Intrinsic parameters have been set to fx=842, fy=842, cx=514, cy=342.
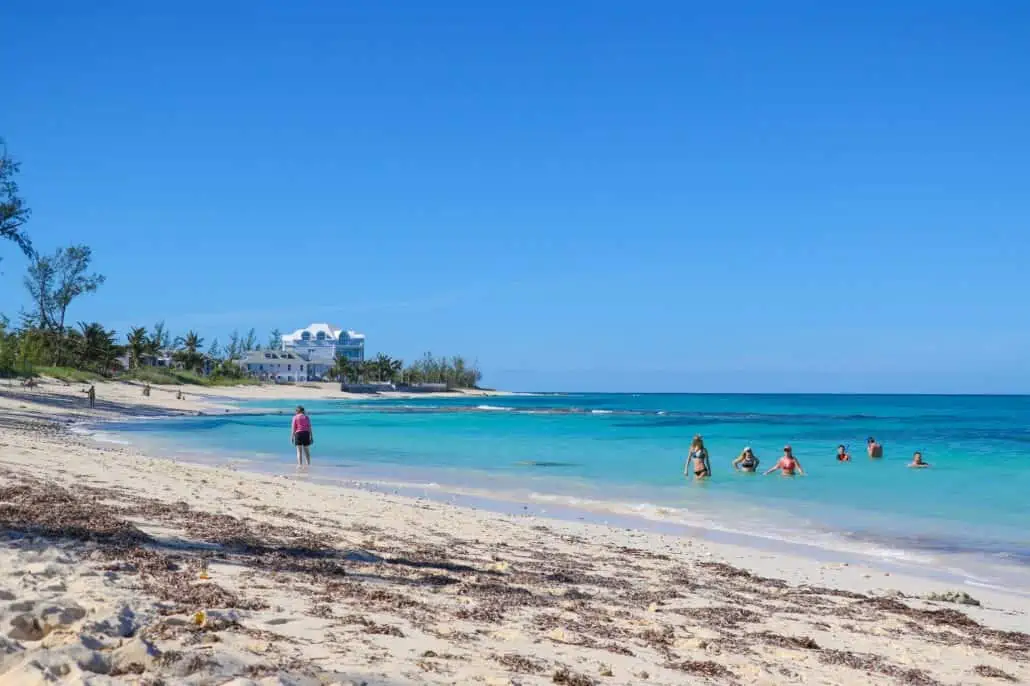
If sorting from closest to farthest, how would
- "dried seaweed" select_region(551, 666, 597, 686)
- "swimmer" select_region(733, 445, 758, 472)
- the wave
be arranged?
"dried seaweed" select_region(551, 666, 597, 686) < "swimmer" select_region(733, 445, 758, 472) < the wave

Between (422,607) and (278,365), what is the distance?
148 meters

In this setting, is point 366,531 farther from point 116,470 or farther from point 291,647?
point 116,470

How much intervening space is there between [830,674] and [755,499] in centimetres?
1384

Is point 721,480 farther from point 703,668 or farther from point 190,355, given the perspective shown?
point 190,355

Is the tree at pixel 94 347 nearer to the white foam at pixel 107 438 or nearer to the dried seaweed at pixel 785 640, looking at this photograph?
the white foam at pixel 107 438

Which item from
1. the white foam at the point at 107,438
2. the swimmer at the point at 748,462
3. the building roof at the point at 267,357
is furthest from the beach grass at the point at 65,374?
the building roof at the point at 267,357

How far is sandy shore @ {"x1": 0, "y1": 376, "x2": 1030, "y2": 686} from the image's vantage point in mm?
4453

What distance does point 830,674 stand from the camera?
5598mm

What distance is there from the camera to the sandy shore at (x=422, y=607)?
4.45 meters

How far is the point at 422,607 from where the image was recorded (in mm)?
6090

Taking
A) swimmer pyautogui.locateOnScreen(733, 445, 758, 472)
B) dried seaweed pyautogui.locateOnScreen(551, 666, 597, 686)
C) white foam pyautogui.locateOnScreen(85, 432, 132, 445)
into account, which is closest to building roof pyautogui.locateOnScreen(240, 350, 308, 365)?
white foam pyautogui.locateOnScreen(85, 432, 132, 445)

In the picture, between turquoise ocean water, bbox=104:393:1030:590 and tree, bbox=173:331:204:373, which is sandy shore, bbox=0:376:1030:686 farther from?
tree, bbox=173:331:204:373

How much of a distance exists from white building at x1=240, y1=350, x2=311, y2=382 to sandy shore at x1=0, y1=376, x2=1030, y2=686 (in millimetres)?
140237

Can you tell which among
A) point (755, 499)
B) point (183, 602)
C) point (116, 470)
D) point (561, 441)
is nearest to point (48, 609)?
point (183, 602)
